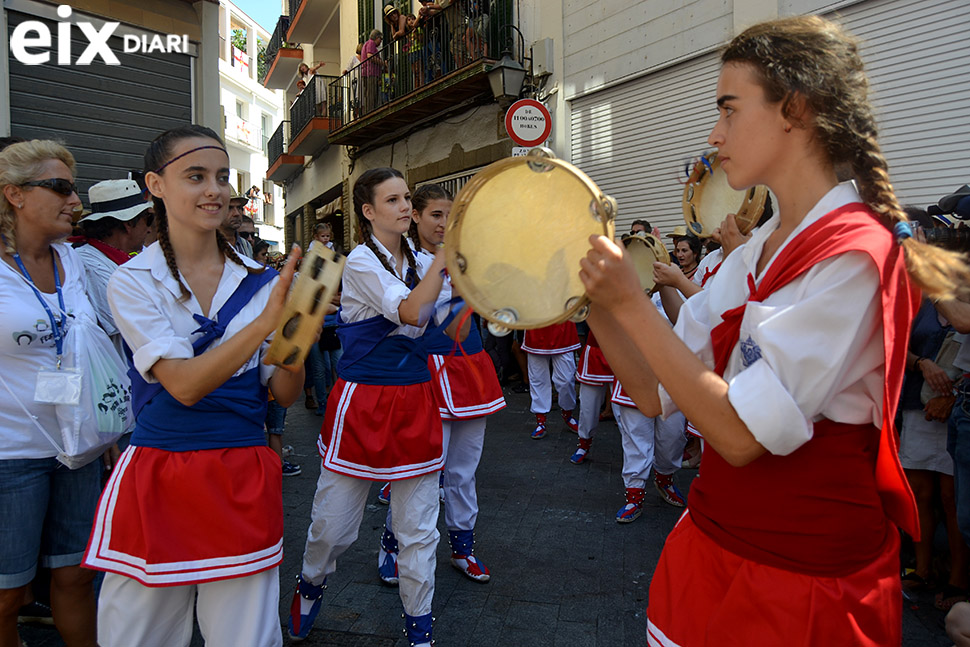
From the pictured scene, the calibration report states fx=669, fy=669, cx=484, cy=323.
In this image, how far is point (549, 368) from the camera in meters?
7.36

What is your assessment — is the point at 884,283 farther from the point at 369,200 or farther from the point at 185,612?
the point at 369,200

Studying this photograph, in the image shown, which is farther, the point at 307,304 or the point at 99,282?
the point at 99,282

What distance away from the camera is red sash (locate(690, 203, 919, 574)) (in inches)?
49.0

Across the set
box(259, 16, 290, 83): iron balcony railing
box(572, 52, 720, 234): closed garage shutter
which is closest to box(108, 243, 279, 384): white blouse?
box(572, 52, 720, 234): closed garage shutter

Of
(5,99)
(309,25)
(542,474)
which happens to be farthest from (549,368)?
(309,25)

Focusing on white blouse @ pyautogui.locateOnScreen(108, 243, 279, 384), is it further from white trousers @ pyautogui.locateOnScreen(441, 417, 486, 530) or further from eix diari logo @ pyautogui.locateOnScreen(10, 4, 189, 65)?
eix diari logo @ pyautogui.locateOnScreen(10, 4, 189, 65)

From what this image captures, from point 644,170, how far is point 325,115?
39.5 feet

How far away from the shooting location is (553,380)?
286 inches

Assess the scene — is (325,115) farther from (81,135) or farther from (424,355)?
(424,355)

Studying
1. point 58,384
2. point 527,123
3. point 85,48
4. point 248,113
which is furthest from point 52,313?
point 248,113

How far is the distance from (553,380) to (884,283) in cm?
608

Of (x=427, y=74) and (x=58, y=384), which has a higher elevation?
(x=427, y=74)

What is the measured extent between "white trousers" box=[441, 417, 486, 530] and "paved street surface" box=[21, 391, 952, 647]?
13.0 inches

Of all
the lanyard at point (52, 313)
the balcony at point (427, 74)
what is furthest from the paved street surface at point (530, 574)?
the balcony at point (427, 74)
